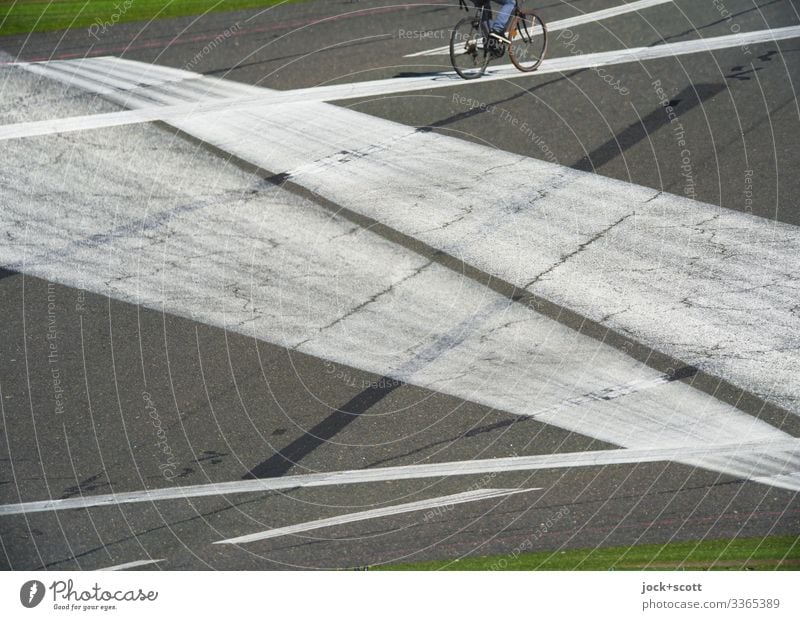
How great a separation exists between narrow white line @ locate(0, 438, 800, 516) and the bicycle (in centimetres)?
529

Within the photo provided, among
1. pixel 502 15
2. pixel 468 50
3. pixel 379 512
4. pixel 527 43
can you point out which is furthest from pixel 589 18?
pixel 379 512

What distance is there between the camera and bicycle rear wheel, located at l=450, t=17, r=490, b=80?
43.0ft

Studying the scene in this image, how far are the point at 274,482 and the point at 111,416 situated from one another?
1.92 meters

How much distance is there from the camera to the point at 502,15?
12.9m

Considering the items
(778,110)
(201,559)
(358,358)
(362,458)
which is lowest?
(201,559)

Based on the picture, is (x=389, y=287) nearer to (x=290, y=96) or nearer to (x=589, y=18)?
(x=290, y=96)

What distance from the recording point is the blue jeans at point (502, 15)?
12914 mm

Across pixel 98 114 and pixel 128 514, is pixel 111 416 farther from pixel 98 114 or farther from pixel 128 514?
pixel 98 114

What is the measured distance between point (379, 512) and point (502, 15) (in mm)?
6386

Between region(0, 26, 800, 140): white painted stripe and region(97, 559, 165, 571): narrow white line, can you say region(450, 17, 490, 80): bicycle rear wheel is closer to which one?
region(0, 26, 800, 140): white painted stripe

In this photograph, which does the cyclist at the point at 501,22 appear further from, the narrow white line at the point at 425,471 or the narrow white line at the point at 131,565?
the narrow white line at the point at 131,565
